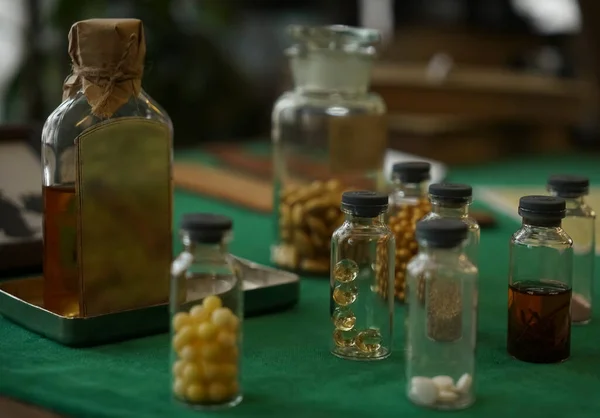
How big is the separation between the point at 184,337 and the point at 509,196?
46.3 inches

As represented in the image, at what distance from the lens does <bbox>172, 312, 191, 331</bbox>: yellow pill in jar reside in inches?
33.2

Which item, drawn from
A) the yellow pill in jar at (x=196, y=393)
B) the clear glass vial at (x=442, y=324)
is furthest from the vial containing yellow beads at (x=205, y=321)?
the clear glass vial at (x=442, y=324)

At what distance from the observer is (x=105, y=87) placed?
1.02m

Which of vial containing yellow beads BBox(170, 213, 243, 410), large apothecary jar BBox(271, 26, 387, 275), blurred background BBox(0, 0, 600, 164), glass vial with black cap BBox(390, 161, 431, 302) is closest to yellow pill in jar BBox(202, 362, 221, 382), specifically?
vial containing yellow beads BBox(170, 213, 243, 410)

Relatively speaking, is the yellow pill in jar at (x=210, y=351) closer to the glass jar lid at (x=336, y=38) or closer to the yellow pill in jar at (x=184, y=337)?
the yellow pill in jar at (x=184, y=337)

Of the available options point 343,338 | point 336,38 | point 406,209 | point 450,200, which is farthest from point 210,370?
point 336,38

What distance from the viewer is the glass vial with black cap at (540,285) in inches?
38.7

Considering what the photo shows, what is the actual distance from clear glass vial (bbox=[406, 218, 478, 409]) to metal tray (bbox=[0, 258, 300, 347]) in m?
0.30

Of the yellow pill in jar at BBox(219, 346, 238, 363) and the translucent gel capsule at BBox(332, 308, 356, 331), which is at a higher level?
the yellow pill in jar at BBox(219, 346, 238, 363)

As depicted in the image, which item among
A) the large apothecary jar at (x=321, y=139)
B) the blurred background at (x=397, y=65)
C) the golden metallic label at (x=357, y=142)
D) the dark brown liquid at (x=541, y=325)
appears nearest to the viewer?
the dark brown liquid at (x=541, y=325)

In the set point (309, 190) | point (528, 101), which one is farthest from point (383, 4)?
point (309, 190)

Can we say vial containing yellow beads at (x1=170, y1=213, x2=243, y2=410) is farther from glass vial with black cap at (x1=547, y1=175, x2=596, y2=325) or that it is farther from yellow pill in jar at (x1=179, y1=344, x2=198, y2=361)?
glass vial with black cap at (x1=547, y1=175, x2=596, y2=325)

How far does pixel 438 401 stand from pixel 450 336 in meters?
0.06

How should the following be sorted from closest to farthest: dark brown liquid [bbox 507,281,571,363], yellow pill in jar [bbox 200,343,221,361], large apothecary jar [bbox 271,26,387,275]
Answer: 1. yellow pill in jar [bbox 200,343,221,361]
2. dark brown liquid [bbox 507,281,571,363]
3. large apothecary jar [bbox 271,26,387,275]
